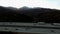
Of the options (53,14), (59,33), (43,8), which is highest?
(43,8)

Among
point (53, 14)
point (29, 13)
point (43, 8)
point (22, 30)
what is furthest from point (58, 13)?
point (22, 30)

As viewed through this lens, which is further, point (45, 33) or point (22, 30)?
point (22, 30)

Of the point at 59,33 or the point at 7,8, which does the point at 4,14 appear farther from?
the point at 59,33

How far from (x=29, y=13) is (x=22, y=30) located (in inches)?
51.3

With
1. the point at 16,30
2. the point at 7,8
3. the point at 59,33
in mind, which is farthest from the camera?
the point at 7,8

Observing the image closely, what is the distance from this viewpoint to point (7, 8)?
323 cm

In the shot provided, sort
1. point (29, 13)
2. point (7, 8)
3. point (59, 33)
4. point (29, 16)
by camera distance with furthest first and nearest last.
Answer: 1. point (7, 8)
2. point (29, 13)
3. point (29, 16)
4. point (59, 33)

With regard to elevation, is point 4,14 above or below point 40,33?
above

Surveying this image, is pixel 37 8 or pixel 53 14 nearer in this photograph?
pixel 53 14

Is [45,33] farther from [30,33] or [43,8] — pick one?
[43,8]

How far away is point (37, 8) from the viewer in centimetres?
319

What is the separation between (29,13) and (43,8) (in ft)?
1.29

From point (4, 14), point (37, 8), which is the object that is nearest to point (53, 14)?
point (37, 8)

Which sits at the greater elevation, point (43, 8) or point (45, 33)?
point (43, 8)
